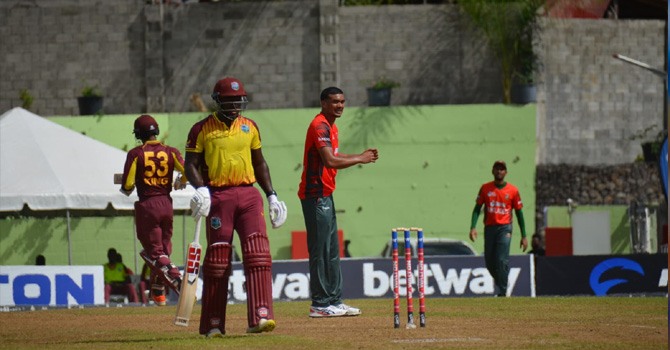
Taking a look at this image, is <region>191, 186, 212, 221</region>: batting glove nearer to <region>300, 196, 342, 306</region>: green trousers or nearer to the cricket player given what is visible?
<region>300, 196, 342, 306</region>: green trousers

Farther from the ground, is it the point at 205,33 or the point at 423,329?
the point at 205,33

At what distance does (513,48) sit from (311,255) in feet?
64.6

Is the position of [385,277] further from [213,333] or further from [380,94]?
[380,94]

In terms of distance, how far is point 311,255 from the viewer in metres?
12.2

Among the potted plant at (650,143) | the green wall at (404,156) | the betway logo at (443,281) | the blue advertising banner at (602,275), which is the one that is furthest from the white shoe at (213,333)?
the potted plant at (650,143)

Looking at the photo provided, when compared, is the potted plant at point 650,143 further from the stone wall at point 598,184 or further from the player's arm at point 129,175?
the player's arm at point 129,175

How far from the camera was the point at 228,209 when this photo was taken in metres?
10.2

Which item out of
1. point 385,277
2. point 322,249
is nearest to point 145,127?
point 322,249

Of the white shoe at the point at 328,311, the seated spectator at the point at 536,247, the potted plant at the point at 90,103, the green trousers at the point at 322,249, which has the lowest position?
the white shoe at the point at 328,311

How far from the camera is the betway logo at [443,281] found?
20.2 meters

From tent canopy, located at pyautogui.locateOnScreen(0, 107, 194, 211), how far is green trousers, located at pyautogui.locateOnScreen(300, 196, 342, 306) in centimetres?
862

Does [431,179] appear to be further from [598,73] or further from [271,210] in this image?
[271,210]

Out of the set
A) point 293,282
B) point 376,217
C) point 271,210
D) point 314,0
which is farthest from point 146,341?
point 314,0

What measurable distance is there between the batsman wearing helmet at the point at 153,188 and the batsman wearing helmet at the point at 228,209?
3.53m
